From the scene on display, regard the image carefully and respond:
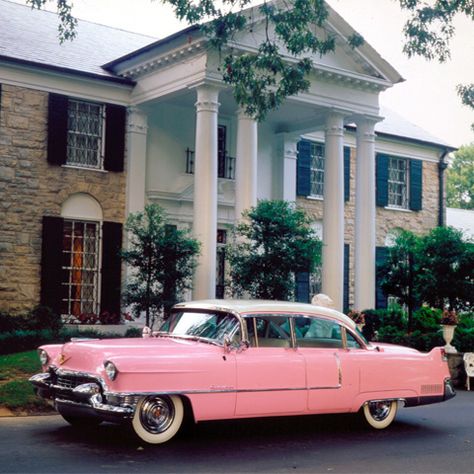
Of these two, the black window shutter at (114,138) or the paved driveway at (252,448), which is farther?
the black window shutter at (114,138)

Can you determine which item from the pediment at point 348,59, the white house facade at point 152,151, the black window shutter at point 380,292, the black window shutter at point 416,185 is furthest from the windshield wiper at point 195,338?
the black window shutter at point 416,185

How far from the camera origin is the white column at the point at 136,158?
2125 cm

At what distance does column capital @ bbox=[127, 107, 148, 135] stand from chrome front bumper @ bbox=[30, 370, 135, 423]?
13.6m

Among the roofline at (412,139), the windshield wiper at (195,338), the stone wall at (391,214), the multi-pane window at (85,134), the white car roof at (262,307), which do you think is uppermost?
the roofline at (412,139)

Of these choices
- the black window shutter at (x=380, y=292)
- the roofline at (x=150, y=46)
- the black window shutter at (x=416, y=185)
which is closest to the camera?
the roofline at (x=150, y=46)

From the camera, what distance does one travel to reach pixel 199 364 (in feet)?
26.7

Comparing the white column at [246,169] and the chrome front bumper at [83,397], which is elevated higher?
the white column at [246,169]

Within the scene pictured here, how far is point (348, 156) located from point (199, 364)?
785 inches

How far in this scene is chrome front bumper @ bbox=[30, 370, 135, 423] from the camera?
25.1 feet

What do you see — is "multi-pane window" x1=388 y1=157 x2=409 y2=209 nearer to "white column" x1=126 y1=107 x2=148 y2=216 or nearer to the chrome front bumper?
"white column" x1=126 y1=107 x2=148 y2=216

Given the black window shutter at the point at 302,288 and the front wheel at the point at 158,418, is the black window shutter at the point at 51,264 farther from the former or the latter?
the front wheel at the point at 158,418

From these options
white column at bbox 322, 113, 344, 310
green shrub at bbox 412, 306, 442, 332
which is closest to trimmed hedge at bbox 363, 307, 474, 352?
green shrub at bbox 412, 306, 442, 332

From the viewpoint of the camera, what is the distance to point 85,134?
20.8 m

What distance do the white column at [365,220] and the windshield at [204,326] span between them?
44.1ft
